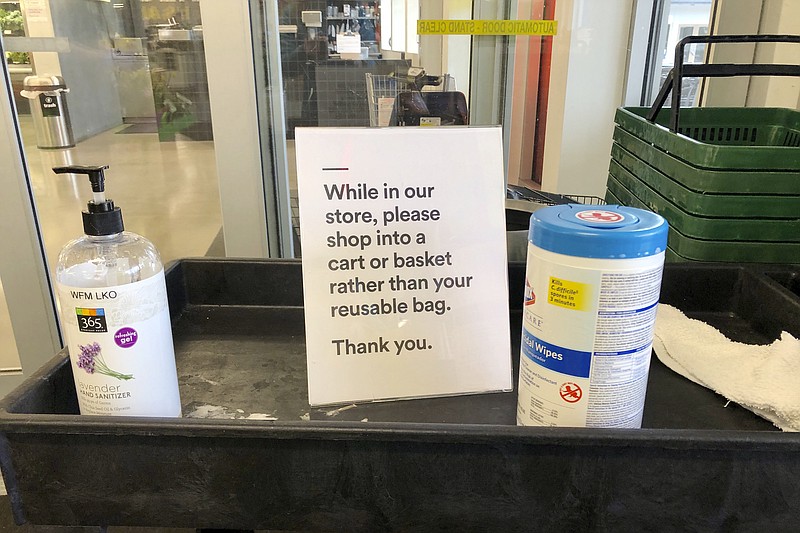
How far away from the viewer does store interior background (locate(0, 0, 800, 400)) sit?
1712mm

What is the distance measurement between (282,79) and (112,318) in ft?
4.56

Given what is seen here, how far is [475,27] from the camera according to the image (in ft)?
6.24

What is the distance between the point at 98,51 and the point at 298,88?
68 cm

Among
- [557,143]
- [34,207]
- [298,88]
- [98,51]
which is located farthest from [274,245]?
[557,143]

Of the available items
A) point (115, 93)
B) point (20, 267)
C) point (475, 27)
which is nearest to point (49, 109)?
point (115, 93)

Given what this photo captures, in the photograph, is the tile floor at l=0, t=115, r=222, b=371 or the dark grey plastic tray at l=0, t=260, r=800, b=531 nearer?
the dark grey plastic tray at l=0, t=260, r=800, b=531

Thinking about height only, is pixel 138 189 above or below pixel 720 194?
below

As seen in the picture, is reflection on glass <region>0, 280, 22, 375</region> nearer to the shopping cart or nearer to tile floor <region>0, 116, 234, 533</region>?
tile floor <region>0, 116, 234, 533</region>

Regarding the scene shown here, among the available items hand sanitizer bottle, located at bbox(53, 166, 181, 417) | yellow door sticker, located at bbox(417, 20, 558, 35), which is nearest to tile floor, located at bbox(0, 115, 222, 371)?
yellow door sticker, located at bbox(417, 20, 558, 35)

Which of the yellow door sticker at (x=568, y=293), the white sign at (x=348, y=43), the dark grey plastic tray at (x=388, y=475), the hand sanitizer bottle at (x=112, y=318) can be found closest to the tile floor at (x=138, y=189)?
the white sign at (x=348, y=43)

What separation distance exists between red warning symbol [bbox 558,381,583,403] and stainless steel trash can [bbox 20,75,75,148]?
1.81 m

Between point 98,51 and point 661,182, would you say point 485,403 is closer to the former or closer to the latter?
point 661,182

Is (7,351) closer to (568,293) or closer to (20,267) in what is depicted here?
(20,267)

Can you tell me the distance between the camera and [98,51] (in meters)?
1.96
